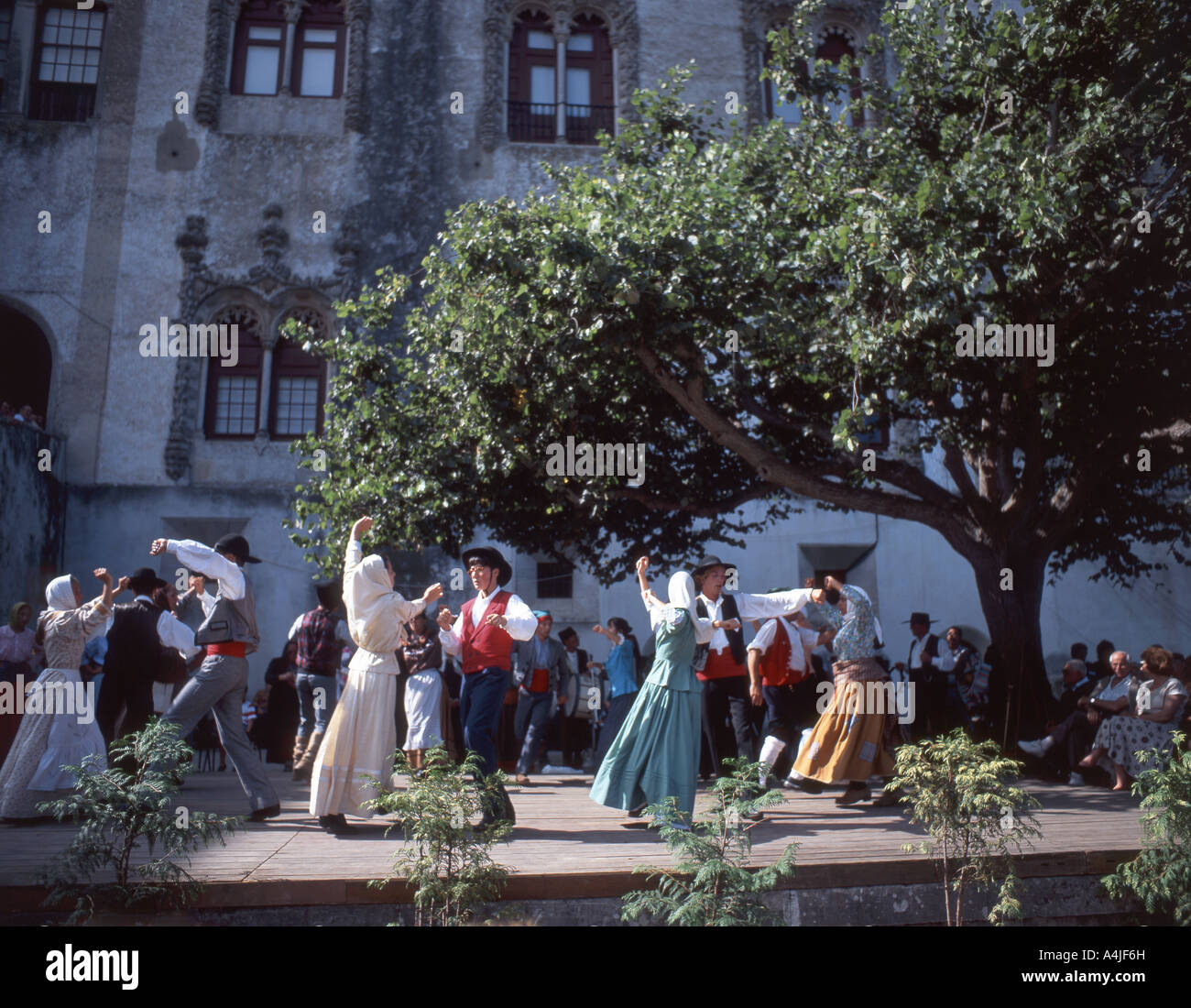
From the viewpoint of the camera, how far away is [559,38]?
2062 centimetres

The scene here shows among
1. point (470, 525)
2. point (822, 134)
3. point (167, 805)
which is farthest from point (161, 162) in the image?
point (167, 805)

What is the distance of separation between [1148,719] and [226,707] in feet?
27.7

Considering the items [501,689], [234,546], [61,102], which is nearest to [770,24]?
[61,102]

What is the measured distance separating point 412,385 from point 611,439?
2831 millimetres

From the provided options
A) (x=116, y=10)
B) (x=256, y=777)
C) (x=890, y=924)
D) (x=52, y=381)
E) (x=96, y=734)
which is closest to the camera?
(x=890, y=924)

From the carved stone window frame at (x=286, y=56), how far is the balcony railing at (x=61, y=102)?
1.97 m

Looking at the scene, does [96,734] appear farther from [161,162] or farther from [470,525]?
[161,162]

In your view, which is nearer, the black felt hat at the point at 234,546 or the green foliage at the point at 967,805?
the green foliage at the point at 967,805

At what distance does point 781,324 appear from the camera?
10.7m

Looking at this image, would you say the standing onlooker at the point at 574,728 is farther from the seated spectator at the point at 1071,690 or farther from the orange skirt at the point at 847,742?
the seated spectator at the point at 1071,690

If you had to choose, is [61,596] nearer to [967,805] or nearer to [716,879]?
[716,879]

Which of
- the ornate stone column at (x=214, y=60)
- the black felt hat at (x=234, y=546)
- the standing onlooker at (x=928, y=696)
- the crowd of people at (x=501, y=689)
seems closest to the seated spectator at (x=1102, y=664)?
the crowd of people at (x=501, y=689)

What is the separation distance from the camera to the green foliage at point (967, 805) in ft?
17.5

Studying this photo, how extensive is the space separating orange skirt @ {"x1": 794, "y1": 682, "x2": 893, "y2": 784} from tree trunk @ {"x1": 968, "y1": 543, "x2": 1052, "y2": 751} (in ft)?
11.1
